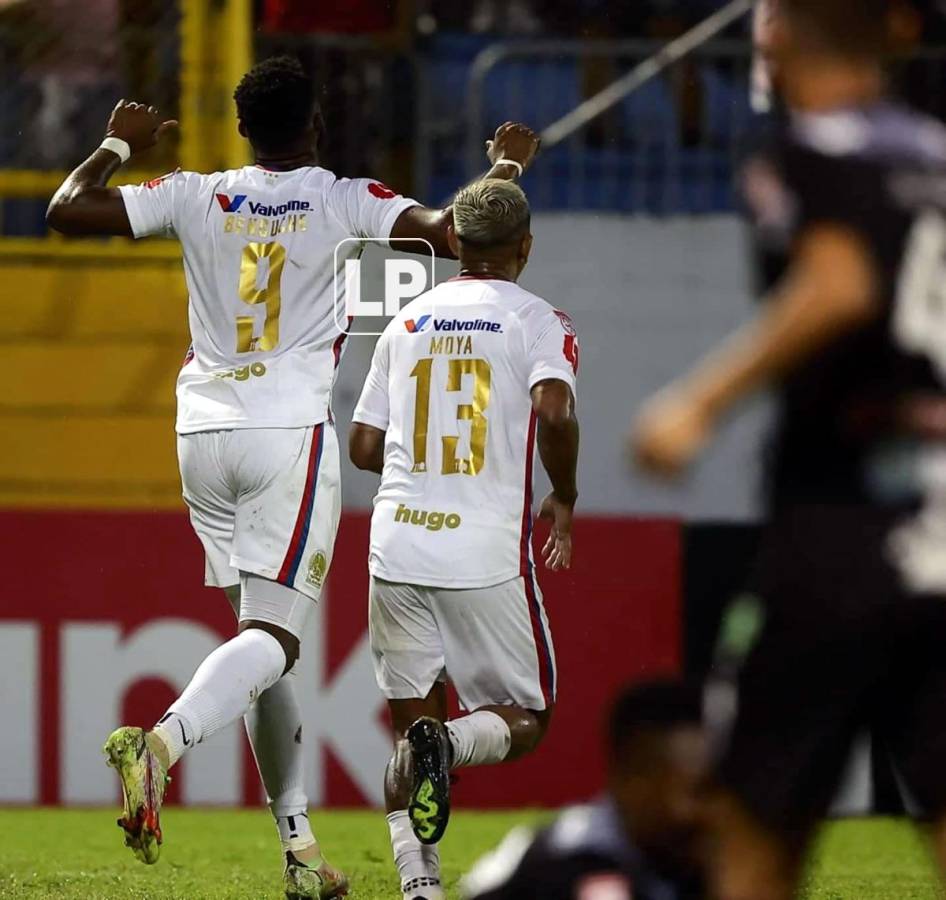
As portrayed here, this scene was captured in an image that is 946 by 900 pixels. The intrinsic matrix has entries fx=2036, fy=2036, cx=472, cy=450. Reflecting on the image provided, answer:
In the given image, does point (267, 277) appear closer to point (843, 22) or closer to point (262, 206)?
point (262, 206)

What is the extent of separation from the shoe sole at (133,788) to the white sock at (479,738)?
0.73 metres

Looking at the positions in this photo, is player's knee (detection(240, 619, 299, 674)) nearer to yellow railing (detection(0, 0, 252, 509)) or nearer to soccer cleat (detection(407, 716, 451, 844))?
soccer cleat (detection(407, 716, 451, 844))

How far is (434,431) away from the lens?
5168mm

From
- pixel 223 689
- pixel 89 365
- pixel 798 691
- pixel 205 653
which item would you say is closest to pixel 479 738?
pixel 223 689

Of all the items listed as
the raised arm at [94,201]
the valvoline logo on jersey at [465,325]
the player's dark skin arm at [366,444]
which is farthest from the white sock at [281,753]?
the raised arm at [94,201]

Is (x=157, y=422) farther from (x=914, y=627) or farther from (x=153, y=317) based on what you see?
(x=914, y=627)

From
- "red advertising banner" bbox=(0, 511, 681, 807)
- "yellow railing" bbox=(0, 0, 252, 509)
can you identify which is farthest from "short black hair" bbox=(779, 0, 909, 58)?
"yellow railing" bbox=(0, 0, 252, 509)

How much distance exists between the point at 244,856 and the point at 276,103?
2770 millimetres

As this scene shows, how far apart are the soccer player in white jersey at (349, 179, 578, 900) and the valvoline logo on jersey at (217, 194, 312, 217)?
0.50m

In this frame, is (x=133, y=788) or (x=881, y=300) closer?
(x=881, y=300)

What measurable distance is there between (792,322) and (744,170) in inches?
12.7

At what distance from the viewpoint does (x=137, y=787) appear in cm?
Result: 466

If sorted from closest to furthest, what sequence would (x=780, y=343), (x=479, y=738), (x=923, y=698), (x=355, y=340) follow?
(x=780, y=343) < (x=923, y=698) < (x=479, y=738) < (x=355, y=340)

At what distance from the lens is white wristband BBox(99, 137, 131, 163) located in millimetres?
5574
